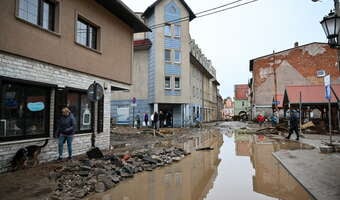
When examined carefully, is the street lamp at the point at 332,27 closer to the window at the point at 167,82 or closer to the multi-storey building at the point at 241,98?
the window at the point at 167,82

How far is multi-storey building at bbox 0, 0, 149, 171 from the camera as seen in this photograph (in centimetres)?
726

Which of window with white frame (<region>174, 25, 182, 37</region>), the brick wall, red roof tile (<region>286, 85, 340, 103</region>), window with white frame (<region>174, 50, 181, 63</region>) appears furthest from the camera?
window with white frame (<region>174, 25, 182, 37</region>)

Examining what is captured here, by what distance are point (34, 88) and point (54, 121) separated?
1.38m

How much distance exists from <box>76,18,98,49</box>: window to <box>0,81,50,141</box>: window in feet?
10.0

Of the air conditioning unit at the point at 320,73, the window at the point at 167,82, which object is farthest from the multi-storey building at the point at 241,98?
the window at the point at 167,82

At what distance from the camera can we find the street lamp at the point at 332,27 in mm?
6477

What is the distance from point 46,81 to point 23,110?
1.31 meters

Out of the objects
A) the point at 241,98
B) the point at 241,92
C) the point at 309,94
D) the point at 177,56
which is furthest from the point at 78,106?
the point at 241,92

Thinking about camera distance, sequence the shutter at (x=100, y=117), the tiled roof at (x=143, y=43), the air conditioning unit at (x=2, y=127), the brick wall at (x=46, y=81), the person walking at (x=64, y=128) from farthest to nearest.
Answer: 1. the tiled roof at (x=143, y=43)
2. the shutter at (x=100, y=117)
3. the person walking at (x=64, y=128)
4. the brick wall at (x=46, y=81)
5. the air conditioning unit at (x=2, y=127)

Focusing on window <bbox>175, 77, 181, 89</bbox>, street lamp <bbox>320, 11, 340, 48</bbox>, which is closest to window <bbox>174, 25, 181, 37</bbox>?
window <bbox>175, 77, 181, 89</bbox>

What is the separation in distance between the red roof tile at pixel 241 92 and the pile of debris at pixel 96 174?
271 ft

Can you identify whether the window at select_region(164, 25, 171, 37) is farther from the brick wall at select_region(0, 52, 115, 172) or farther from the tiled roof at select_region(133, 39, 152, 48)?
the brick wall at select_region(0, 52, 115, 172)

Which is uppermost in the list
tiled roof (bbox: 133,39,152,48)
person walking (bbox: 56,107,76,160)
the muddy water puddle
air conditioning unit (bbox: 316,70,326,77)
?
tiled roof (bbox: 133,39,152,48)

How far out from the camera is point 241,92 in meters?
89.5
